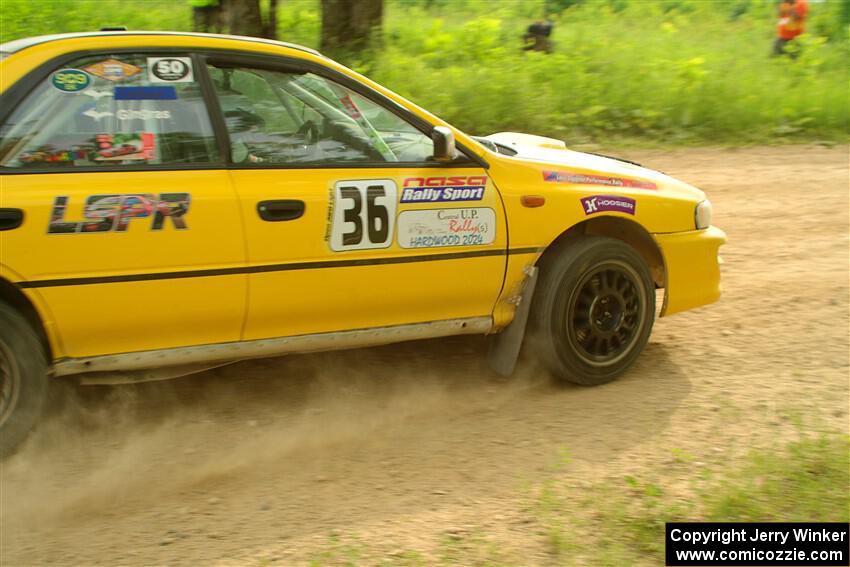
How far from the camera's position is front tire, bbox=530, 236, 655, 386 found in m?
4.91

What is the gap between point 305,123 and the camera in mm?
4391

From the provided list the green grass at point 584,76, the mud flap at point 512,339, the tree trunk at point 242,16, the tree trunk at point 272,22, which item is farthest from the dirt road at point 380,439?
the tree trunk at point 242,16

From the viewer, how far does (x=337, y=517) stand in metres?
3.83

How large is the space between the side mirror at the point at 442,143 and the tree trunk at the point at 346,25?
283 inches

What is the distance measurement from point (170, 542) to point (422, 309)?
165 centimetres

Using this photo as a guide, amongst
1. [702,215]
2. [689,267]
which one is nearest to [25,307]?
[689,267]

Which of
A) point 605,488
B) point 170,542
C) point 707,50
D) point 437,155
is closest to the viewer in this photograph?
point 170,542

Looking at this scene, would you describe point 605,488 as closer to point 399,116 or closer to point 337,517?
point 337,517

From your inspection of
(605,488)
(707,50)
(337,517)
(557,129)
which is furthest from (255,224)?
(707,50)

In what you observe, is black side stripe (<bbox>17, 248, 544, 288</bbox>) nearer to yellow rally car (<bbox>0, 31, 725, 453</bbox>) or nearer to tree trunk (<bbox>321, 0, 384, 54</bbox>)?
yellow rally car (<bbox>0, 31, 725, 453</bbox>)

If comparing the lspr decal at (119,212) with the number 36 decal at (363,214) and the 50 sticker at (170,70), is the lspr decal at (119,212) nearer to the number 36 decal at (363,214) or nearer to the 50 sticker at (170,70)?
the 50 sticker at (170,70)

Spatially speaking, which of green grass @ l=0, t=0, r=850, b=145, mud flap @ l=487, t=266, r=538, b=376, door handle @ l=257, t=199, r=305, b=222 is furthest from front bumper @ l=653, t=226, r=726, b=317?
green grass @ l=0, t=0, r=850, b=145

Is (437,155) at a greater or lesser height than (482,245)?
greater

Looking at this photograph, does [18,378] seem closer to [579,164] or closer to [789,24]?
[579,164]
